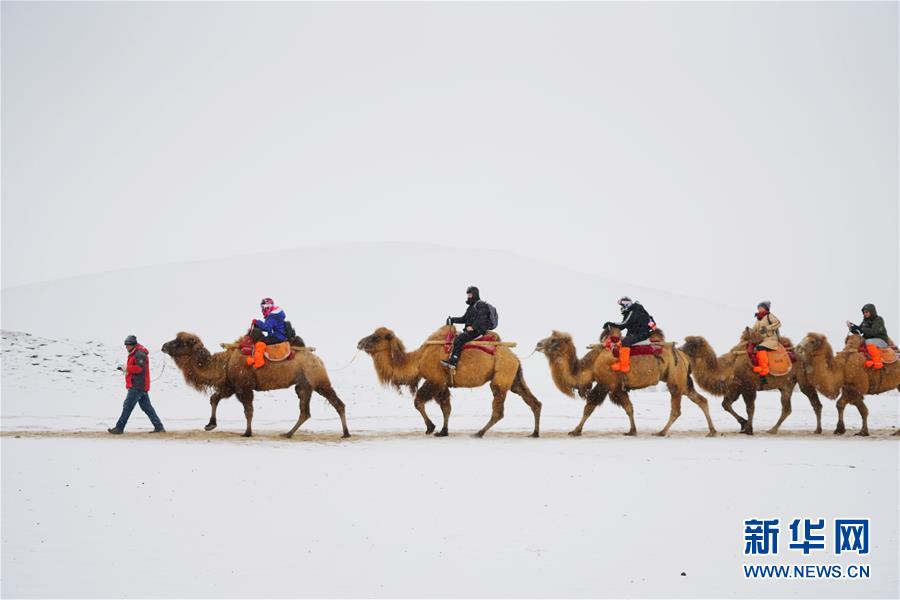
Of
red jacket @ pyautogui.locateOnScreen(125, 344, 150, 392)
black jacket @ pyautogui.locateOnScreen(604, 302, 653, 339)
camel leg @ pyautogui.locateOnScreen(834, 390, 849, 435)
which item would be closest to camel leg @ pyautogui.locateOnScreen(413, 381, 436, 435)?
black jacket @ pyautogui.locateOnScreen(604, 302, 653, 339)

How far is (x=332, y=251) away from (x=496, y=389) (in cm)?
3594

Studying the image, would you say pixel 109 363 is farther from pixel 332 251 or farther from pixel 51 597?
pixel 332 251

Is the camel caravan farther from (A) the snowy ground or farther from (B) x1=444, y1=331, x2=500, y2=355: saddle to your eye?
(A) the snowy ground

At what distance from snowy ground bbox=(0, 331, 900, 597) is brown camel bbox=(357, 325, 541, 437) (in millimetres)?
696

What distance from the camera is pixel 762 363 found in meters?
15.6

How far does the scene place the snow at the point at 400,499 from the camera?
692 cm

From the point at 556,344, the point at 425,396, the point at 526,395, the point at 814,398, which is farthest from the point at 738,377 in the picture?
the point at 425,396

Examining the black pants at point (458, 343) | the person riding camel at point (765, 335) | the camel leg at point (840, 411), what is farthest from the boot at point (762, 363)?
the black pants at point (458, 343)

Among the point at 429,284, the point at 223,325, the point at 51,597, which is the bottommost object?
the point at 51,597

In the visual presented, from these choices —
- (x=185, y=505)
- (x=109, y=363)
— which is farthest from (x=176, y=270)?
(x=185, y=505)

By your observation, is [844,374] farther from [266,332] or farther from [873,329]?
[266,332]

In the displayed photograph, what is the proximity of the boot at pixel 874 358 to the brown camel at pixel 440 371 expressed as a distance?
19.2 ft

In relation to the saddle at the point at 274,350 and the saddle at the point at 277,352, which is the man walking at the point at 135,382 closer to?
the saddle at the point at 274,350

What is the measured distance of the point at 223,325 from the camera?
116 feet
